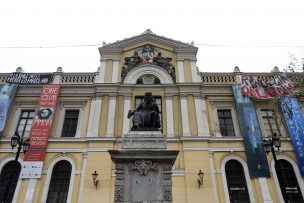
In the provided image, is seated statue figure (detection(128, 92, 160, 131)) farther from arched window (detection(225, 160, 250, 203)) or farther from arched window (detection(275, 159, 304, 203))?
arched window (detection(275, 159, 304, 203))

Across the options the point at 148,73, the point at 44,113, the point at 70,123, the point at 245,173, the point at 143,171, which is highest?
the point at 148,73

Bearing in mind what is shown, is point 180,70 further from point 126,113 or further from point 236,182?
point 236,182

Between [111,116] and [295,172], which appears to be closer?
[295,172]

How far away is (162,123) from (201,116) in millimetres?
2533

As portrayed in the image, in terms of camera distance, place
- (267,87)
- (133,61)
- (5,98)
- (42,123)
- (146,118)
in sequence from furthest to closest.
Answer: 1. (133,61)
2. (267,87)
3. (5,98)
4. (42,123)
5. (146,118)

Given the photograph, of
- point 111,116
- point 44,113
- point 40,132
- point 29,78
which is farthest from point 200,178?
point 29,78

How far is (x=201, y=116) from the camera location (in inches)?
681

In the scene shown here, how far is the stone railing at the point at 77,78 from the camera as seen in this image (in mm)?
19281

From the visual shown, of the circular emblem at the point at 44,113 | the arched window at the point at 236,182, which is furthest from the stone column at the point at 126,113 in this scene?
the arched window at the point at 236,182

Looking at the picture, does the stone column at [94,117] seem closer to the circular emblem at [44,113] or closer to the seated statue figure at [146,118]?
the circular emblem at [44,113]

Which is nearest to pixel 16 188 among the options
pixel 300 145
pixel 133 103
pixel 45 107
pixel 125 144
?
pixel 45 107

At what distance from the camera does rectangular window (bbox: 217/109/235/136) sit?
56.8ft

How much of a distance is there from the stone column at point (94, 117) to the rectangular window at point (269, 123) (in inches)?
422

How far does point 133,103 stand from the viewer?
59.1 ft
